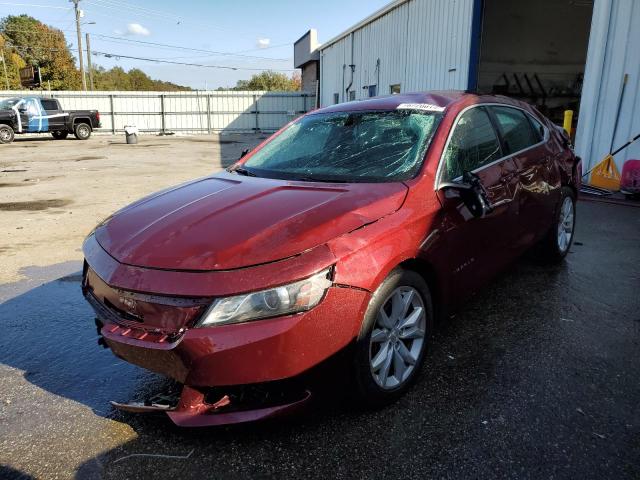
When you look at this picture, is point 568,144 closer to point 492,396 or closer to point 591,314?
point 591,314

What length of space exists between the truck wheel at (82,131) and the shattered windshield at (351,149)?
78.1 ft

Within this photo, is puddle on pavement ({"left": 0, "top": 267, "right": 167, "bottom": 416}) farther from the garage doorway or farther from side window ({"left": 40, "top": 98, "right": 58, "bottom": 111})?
side window ({"left": 40, "top": 98, "right": 58, "bottom": 111})

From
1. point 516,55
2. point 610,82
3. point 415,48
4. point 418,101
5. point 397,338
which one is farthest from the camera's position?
point 516,55

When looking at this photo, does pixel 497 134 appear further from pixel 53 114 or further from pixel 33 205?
pixel 53 114

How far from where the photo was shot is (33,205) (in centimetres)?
831

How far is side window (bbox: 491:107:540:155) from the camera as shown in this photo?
3785 mm

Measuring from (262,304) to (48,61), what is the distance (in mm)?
68736

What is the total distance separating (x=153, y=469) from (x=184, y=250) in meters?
0.97

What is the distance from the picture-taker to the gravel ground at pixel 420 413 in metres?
2.20

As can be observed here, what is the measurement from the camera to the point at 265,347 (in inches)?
80.5

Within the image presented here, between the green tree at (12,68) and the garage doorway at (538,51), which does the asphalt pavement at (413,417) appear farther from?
the green tree at (12,68)

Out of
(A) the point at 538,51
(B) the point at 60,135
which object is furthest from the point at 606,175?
(B) the point at 60,135

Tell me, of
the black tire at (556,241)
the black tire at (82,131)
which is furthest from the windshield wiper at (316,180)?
the black tire at (82,131)

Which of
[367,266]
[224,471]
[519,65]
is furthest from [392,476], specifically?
[519,65]
